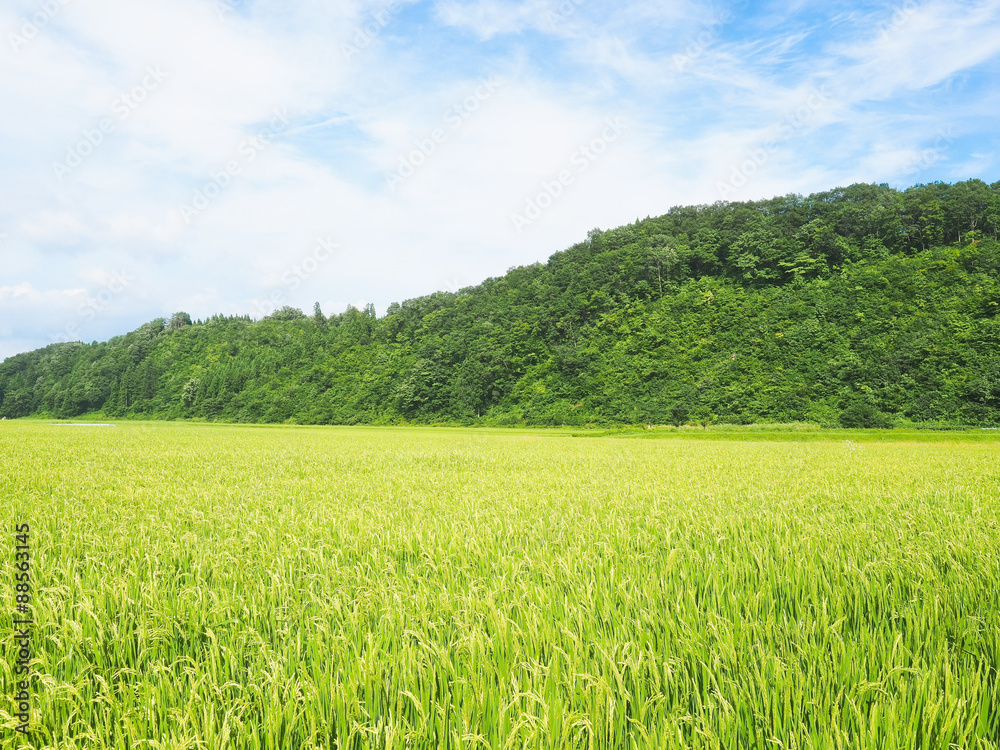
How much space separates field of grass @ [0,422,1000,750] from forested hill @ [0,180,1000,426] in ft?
197

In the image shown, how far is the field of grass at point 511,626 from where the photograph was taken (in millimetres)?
2137

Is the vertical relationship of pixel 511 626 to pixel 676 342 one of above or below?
below

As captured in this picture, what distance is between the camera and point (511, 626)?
9.98ft

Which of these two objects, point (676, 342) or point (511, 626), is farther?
point (676, 342)

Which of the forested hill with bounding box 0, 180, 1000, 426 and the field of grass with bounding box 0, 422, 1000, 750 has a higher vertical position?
the forested hill with bounding box 0, 180, 1000, 426

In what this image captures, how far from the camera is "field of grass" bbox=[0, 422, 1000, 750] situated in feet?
7.01

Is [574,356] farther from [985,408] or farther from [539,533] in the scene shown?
[539,533]

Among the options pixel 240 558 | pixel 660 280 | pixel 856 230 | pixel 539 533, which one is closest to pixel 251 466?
pixel 240 558

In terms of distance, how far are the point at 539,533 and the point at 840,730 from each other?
389 cm

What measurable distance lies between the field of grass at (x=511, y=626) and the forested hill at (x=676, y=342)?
60.0 metres

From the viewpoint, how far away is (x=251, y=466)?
47.3 feet

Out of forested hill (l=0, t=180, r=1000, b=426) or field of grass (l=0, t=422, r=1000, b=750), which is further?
forested hill (l=0, t=180, r=1000, b=426)

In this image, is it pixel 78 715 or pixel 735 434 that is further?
pixel 735 434

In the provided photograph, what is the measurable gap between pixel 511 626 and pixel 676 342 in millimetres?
81990
